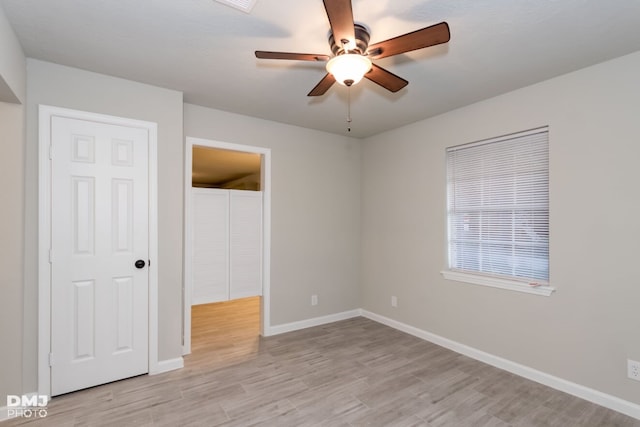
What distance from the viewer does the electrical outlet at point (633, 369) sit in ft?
7.19

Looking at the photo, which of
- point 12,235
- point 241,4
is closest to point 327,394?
point 12,235

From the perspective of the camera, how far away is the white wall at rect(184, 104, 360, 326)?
12.4ft

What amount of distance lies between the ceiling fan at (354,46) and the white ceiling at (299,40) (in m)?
0.24

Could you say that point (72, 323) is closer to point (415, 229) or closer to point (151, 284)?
point (151, 284)

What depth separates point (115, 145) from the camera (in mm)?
2662

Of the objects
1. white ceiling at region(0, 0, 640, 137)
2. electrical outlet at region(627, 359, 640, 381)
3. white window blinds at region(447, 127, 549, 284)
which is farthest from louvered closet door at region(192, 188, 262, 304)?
electrical outlet at region(627, 359, 640, 381)

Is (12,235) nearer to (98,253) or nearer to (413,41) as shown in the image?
(98,253)

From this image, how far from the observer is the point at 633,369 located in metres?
2.21

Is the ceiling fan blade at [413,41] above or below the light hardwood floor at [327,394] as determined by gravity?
above

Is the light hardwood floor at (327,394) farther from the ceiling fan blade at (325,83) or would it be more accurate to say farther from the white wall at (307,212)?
the ceiling fan blade at (325,83)

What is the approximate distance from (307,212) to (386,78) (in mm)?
2351

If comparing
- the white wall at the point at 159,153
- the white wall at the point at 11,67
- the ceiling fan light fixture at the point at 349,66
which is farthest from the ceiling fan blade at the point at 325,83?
the white wall at the point at 11,67

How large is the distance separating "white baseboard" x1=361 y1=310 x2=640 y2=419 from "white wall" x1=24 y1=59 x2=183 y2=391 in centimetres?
265

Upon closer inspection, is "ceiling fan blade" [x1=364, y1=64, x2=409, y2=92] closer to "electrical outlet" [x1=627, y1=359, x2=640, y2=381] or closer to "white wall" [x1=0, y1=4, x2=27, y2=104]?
"white wall" [x1=0, y1=4, x2=27, y2=104]
